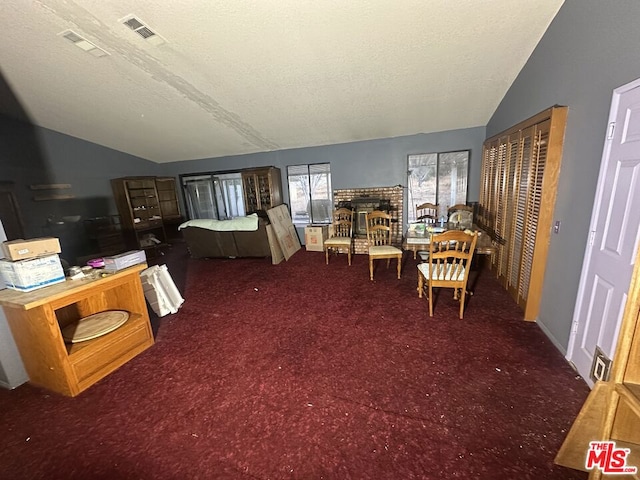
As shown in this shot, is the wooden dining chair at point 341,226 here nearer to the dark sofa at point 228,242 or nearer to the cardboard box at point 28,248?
the dark sofa at point 228,242

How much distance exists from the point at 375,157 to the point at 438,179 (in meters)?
1.22

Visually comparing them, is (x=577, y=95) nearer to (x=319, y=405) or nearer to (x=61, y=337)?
(x=319, y=405)

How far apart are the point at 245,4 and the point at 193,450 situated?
2988 mm

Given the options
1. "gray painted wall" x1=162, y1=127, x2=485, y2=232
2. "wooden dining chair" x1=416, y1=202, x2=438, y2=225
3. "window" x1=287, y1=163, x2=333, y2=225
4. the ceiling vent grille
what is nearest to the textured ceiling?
the ceiling vent grille

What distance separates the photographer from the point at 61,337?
67.5 inches

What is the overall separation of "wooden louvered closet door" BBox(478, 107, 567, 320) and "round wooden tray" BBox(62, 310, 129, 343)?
11.7 ft

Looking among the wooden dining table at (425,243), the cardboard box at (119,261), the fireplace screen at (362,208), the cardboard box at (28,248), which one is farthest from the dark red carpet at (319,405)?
the fireplace screen at (362,208)

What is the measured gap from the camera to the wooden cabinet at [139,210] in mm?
5344

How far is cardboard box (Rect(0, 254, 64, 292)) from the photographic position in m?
1.69

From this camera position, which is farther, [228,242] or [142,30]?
[228,242]

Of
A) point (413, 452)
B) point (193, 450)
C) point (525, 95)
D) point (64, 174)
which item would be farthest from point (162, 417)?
point (64, 174)

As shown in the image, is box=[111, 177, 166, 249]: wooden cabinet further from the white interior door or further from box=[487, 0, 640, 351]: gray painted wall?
the white interior door

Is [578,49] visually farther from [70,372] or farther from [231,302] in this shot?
[70,372]

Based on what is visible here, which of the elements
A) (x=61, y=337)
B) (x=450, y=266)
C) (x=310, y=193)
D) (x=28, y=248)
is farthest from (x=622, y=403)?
(x=310, y=193)
